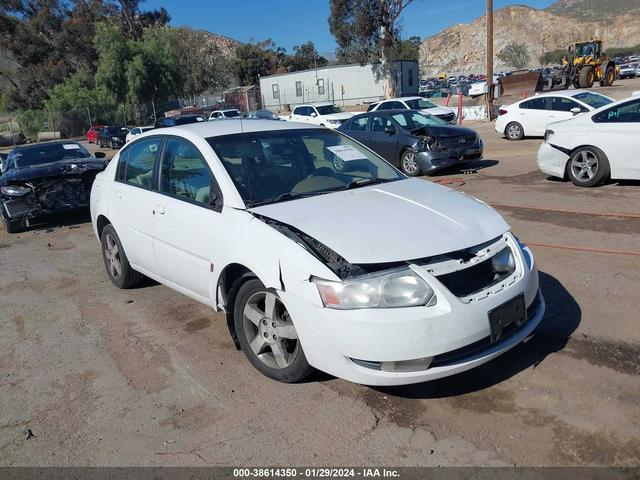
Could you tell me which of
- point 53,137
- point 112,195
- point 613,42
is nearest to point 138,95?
point 53,137

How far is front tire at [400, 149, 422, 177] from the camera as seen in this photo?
11812 mm

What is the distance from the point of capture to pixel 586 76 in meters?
32.5

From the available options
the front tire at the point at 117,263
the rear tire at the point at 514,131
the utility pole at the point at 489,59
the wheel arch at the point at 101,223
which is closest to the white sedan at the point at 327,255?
the front tire at the point at 117,263

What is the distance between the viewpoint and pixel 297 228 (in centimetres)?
341

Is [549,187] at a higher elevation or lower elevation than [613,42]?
lower

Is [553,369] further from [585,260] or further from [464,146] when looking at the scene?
[464,146]

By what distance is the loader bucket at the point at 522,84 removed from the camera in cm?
2995

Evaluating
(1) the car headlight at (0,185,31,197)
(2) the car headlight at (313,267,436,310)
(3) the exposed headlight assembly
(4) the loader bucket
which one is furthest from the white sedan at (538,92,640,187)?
(4) the loader bucket

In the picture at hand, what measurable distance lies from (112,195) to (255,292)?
2722 mm

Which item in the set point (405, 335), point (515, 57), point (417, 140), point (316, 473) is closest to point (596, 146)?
point (417, 140)

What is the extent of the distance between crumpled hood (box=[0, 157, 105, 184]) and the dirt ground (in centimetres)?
428

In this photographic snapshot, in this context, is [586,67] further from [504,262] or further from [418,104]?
[504,262]

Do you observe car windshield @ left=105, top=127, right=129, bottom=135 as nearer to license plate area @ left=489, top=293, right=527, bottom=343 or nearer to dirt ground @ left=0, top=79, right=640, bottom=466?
dirt ground @ left=0, top=79, right=640, bottom=466

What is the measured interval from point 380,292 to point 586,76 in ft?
115
